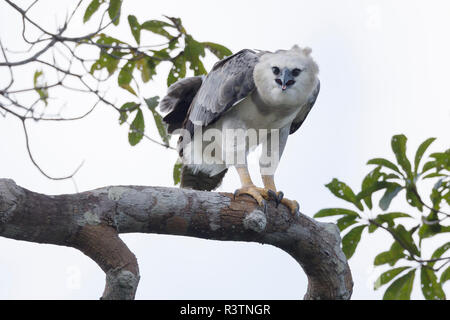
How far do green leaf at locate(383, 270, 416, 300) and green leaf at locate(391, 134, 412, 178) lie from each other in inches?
21.7

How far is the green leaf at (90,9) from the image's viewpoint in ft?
11.9

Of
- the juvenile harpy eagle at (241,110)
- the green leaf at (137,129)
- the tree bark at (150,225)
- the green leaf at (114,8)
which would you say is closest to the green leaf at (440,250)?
the tree bark at (150,225)

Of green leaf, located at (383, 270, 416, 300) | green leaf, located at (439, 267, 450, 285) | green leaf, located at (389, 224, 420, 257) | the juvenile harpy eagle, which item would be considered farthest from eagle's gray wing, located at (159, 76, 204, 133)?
green leaf, located at (439, 267, 450, 285)

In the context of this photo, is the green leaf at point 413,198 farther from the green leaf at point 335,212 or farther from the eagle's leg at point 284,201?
the eagle's leg at point 284,201

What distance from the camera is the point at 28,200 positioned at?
7.34 feet

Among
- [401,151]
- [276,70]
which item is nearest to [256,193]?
[276,70]

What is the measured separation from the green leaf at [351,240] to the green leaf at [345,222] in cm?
5

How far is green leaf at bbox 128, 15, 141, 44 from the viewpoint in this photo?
12.1 feet

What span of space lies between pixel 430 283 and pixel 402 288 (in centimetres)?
15

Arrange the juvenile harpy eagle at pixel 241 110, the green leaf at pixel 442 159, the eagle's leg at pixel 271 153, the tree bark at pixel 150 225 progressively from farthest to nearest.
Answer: the eagle's leg at pixel 271 153, the juvenile harpy eagle at pixel 241 110, the green leaf at pixel 442 159, the tree bark at pixel 150 225

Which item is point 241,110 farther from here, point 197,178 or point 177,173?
point 177,173

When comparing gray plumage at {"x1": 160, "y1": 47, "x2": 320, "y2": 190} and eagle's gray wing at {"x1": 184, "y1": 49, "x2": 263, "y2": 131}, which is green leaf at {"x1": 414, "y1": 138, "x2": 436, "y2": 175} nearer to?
gray plumage at {"x1": 160, "y1": 47, "x2": 320, "y2": 190}
